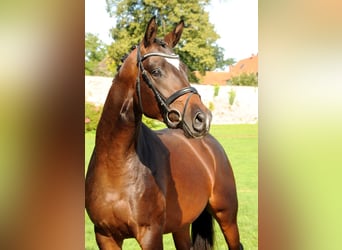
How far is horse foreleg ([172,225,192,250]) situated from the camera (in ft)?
10.1

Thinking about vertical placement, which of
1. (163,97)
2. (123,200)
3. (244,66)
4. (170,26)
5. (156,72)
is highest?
(170,26)

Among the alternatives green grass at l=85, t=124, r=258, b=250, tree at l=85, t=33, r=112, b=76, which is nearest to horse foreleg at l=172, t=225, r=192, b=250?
green grass at l=85, t=124, r=258, b=250

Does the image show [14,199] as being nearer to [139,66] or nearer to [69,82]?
[69,82]

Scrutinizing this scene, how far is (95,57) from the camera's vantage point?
3.89m

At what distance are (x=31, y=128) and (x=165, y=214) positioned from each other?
1248 millimetres

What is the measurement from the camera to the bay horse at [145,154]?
193 cm

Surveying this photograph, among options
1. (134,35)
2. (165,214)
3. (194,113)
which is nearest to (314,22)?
(194,113)

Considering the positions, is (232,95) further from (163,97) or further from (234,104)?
(163,97)

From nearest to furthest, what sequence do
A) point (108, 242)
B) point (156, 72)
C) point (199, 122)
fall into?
point (199, 122) → point (156, 72) → point (108, 242)

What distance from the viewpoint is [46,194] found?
127 centimetres

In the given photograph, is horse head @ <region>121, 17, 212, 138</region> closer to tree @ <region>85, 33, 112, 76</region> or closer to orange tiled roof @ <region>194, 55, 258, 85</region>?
tree @ <region>85, 33, 112, 76</region>

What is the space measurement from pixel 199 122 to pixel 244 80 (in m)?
2.70

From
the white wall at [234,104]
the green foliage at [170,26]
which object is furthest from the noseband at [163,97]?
the white wall at [234,104]

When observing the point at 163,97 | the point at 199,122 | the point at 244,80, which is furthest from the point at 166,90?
the point at 244,80
